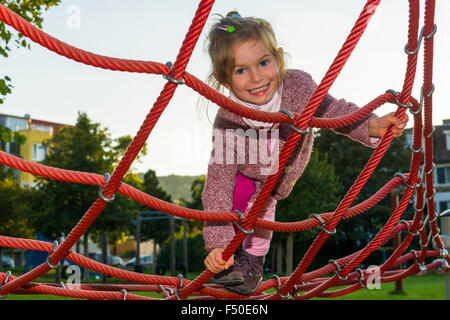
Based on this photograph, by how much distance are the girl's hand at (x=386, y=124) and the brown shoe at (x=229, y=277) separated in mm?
790

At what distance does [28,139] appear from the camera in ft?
136

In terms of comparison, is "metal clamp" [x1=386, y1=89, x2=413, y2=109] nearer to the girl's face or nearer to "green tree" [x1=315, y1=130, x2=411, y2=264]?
the girl's face

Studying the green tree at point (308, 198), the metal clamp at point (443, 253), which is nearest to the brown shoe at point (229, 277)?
the metal clamp at point (443, 253)

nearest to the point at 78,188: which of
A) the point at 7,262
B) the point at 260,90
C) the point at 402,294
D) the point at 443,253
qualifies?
the point at 402,294

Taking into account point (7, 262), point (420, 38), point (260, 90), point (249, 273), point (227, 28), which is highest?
point (227, 28)

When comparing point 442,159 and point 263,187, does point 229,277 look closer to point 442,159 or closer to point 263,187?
point 263,187

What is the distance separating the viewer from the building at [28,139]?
38.1 m

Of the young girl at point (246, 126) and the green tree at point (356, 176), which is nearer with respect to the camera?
the young girl at point (246, 126)

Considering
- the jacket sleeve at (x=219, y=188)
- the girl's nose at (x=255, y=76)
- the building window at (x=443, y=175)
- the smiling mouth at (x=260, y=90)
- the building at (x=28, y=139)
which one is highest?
the building at (x=28, y=139)

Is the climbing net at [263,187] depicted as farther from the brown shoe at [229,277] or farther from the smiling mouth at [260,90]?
the smiling mouth at [260,90]

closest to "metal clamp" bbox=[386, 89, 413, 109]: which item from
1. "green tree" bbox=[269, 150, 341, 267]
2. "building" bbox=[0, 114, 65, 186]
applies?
"green tree" bbox=[269, 150, 341, 267]

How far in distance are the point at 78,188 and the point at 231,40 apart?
13287 millimetres

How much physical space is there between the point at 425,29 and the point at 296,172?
864mm
